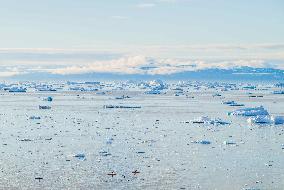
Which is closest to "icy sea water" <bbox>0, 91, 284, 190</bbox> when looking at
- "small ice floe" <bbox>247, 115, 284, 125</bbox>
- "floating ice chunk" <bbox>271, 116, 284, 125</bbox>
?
"small ice floe" <bbox>247, 115, 284, 125</bbox>

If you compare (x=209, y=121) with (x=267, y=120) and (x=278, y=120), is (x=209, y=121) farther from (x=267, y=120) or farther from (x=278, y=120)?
(x=278, y=120)

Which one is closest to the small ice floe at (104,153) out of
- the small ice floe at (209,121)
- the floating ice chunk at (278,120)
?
the small ice floe at (209,121)

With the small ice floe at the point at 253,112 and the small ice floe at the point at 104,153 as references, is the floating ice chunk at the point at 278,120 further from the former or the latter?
the small ice floe at the point at 104,153

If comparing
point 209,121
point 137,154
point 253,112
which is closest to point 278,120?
point 209,121

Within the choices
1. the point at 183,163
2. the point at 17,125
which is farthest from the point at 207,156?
the point at 17,125

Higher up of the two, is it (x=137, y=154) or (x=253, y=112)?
(x=253, y=112)

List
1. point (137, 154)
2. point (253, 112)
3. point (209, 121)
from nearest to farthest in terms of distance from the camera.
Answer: point (137, 154) < point (209, 121) < point (253, 112)

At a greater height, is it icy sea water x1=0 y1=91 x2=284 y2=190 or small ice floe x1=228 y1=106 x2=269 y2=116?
small ice floe x1=228 y1=106 x2=269 y2=116

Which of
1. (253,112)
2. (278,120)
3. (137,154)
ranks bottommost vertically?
(137,154)

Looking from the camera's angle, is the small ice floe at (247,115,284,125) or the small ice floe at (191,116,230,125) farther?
the small ice floe at (247,115,284,125)

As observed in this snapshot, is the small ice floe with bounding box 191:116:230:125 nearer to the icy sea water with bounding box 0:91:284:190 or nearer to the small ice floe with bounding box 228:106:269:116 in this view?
the icy sea water with bounding box 0:91:284:190
